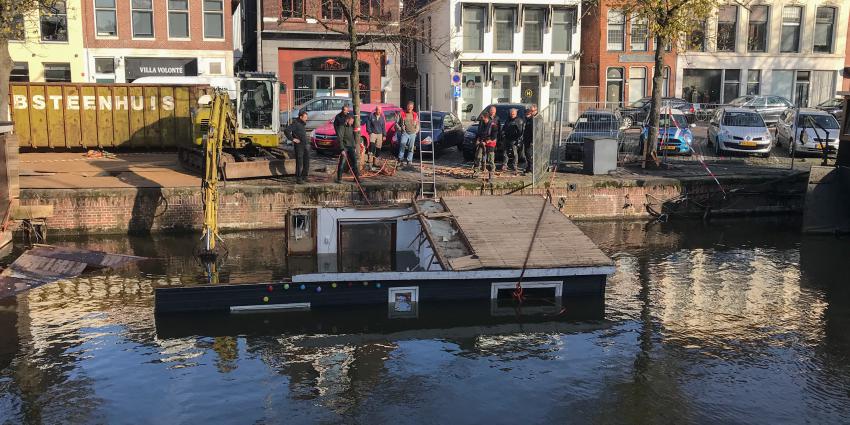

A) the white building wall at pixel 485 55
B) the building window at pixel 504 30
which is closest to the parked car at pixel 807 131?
the white building wall at pixel 485 55

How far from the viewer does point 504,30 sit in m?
42.2

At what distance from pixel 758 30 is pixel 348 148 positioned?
32221mm

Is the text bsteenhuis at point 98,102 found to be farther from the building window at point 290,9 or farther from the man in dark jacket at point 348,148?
the building window at point 290,9

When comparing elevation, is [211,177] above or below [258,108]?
below

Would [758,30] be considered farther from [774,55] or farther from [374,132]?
[374,132]

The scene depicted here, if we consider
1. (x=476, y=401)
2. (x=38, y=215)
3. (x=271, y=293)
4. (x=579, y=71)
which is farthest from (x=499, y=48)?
(x=476, y=401)

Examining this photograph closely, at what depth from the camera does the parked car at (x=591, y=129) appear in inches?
989

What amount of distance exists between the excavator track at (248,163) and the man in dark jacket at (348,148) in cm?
153

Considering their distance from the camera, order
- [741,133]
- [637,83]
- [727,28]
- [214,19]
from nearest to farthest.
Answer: [741,133] < [214,19] < [637,83] < [727,28]

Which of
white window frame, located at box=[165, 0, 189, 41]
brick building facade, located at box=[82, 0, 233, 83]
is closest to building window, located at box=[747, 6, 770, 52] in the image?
brick building facade, located at box=[82, 0, 233, 83]

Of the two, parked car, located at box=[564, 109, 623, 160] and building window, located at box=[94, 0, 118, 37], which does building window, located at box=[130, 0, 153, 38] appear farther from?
parked car, located at box=[564, 109, 623, 160]

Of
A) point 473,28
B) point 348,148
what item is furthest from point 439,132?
point 473,28

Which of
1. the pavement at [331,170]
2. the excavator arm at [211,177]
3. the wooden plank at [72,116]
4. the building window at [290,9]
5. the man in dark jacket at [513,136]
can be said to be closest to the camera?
the excavator arm at [211,177]

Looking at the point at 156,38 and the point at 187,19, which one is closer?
the point at 156,38
